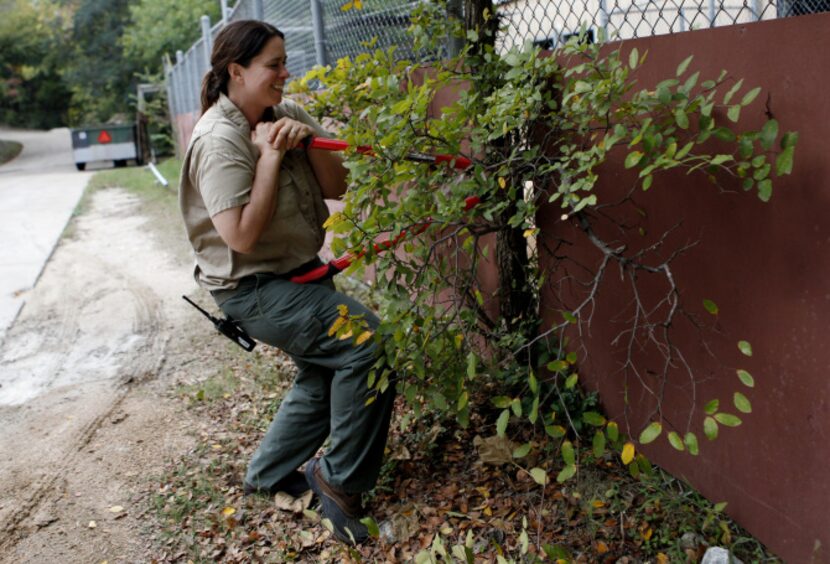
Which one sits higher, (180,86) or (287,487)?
(180,86)

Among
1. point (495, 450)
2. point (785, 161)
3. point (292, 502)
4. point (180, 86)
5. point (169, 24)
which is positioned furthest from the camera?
point (169, 24)

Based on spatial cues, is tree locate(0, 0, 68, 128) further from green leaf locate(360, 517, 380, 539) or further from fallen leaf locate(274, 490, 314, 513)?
green leaf locate(360, 517, 380, 539)

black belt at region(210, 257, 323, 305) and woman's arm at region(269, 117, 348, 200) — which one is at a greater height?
woman's arm at region(269, 117, 348, 200)

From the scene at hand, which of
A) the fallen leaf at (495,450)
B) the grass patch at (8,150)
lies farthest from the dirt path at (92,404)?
the grass patch at (8,150)

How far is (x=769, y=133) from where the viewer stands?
90.2 inches

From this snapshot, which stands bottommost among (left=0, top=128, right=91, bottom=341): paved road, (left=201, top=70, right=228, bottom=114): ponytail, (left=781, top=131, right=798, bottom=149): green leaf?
(left=0, top=128, right=91, bottom=341): paved road

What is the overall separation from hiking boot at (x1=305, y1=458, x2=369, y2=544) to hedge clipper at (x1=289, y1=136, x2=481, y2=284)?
77 centimetres

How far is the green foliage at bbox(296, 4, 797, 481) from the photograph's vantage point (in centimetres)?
241

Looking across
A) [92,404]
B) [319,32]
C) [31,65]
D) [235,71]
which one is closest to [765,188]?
[235,71]

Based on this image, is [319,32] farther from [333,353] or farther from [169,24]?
[169,24]

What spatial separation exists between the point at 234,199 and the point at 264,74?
532mm

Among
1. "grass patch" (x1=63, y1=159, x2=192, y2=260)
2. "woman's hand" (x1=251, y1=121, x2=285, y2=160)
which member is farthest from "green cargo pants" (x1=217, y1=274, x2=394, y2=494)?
"grass patch" (x1=63, y1=159, x2=192, y2=260)

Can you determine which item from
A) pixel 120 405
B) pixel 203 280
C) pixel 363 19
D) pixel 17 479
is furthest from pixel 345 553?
pixel 363 19

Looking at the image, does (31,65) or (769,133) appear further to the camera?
(31,65)
